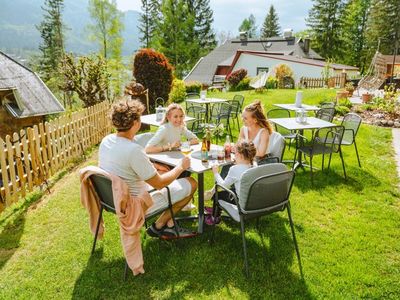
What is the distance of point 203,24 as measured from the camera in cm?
4069

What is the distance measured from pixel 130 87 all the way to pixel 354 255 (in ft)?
27.4

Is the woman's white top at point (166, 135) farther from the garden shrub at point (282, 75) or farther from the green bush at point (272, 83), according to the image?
the garden shrub at point (282, 75)

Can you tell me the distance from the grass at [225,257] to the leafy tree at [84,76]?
25.5 feet

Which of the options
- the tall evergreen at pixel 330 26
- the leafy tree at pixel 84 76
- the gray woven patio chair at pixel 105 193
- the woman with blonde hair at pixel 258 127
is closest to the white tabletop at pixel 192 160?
the gray woven patio chair at pixel 105 193

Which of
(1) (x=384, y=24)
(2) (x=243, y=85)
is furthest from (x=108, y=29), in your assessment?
(1) (x=384, y=24)

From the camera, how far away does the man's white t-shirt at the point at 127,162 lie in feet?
9.36

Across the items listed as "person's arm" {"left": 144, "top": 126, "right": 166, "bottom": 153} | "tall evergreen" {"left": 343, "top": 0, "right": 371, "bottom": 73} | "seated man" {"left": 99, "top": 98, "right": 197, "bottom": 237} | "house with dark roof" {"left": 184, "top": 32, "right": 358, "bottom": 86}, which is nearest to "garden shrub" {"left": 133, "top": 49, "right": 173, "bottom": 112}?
"person's arm" {"left": 144, "top": 126, "right": 166, "bottom": 153}

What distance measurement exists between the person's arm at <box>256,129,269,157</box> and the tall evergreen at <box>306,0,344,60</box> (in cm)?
4229

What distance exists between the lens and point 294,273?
10.3 feet

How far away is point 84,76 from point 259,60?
19.7m

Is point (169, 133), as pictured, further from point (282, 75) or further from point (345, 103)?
point (282, 75)

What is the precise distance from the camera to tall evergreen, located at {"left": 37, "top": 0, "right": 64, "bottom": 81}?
1538 inches

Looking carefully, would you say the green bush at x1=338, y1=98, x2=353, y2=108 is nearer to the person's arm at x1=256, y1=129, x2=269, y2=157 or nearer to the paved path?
the paved path

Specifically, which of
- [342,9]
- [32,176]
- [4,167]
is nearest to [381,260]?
[4,167]
